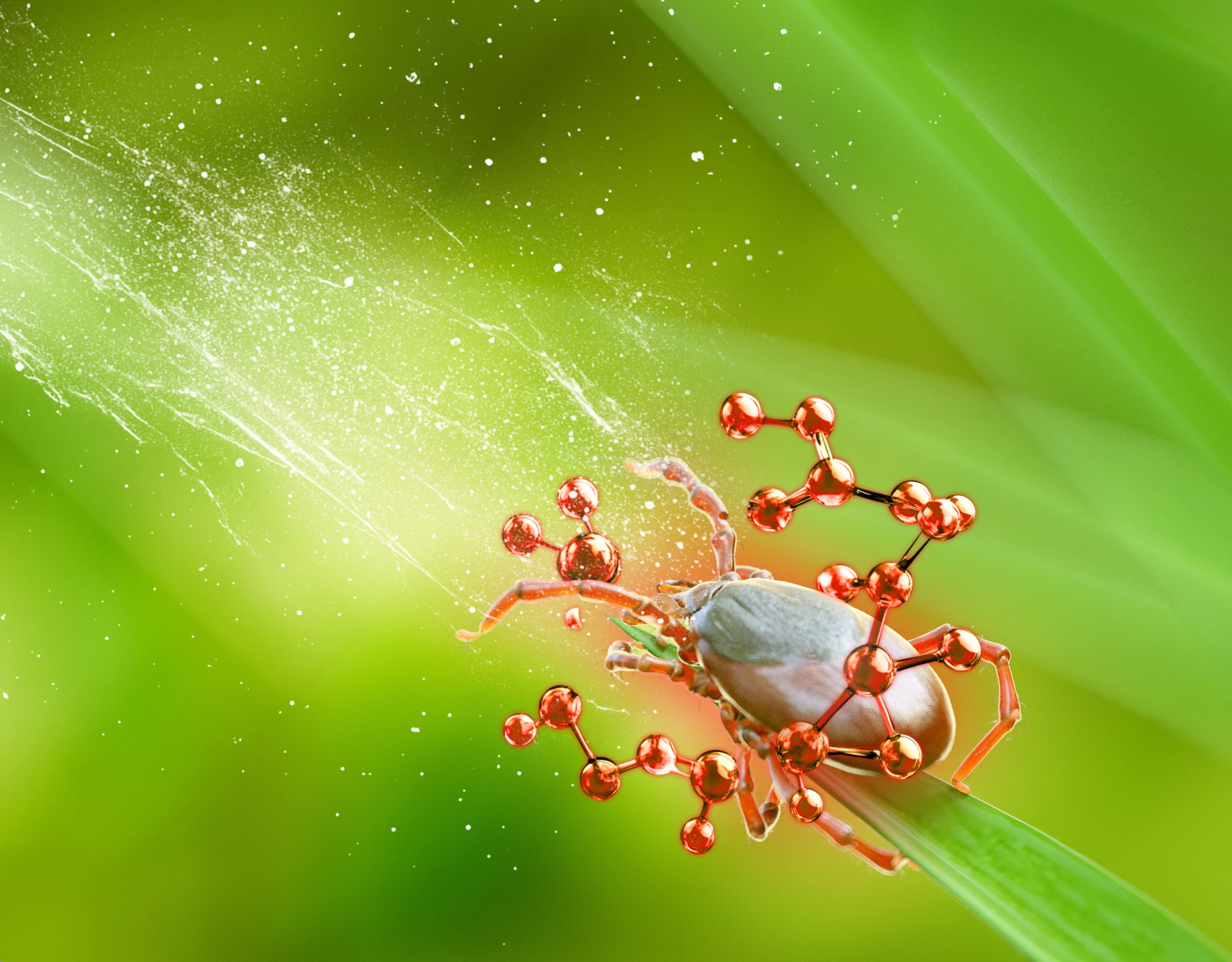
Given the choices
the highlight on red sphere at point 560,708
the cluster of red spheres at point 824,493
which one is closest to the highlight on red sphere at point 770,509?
the cluster of red spheres at point 824,493

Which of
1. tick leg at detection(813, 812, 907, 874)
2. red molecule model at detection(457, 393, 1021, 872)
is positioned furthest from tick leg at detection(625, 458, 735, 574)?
tick leg at detection(813, 812, 907, 874)

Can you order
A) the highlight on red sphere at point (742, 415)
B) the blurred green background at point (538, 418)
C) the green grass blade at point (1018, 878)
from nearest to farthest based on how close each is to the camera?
1. the green grass blade at point (1018, 878)
2. the highlight on red sphere at point (742, 415)
3. the blurred green background at point (538, 418)

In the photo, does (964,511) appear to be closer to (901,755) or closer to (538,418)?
(901,755)

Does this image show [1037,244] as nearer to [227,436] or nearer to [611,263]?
[611,263]

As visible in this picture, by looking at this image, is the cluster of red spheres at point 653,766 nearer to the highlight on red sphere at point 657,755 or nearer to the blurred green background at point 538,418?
the highlight on red sphere at point 657,755

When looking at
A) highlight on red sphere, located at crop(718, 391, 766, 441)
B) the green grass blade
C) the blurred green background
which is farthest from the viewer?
the blurred green background

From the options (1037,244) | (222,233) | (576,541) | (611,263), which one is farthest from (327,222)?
(1037,244)

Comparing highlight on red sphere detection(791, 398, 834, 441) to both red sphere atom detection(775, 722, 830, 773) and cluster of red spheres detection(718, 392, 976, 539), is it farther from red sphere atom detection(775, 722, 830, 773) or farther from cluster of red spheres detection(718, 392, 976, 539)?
red sphere atom detection(775, 722, 830, 773)
